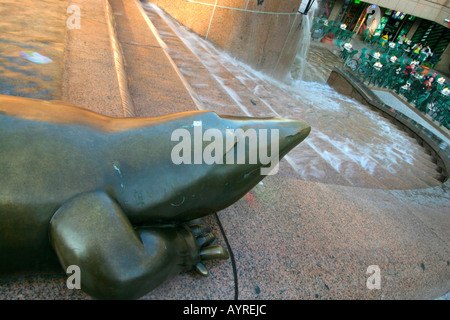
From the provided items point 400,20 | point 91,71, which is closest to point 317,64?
point 91,71

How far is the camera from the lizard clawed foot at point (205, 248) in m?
1.52

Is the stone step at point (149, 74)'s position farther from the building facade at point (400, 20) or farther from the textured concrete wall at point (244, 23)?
the building facade at point (400, 20)

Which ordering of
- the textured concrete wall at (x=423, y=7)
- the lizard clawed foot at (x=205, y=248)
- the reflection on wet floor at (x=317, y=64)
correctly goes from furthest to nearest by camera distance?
the textured concrete wall at (x=423, y=7) → the reflection on wet floor at (x=317, y=64) → the lizard clawed foot at (x=205, y=248)

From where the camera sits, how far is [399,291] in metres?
2.03

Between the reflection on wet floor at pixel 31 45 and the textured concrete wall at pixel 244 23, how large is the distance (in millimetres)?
4158

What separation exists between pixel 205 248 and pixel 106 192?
616 mm

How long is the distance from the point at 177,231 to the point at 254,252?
61 centimetres

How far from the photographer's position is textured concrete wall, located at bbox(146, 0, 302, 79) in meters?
7.65

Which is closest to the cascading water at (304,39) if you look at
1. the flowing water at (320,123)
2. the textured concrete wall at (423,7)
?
the flowing water at (320,123)

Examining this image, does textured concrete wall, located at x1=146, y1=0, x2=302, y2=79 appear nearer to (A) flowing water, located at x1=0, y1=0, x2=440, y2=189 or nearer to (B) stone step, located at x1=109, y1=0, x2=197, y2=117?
(A) flowing water, located at x1=0, y1=0, x2=440, y2=189

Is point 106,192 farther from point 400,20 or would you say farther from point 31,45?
point 400,20

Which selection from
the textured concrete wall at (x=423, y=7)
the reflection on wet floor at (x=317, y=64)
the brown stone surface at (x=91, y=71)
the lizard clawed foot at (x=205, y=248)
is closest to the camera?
the lizard clawed foot at (x=205, y=248)

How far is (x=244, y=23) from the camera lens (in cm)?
772
